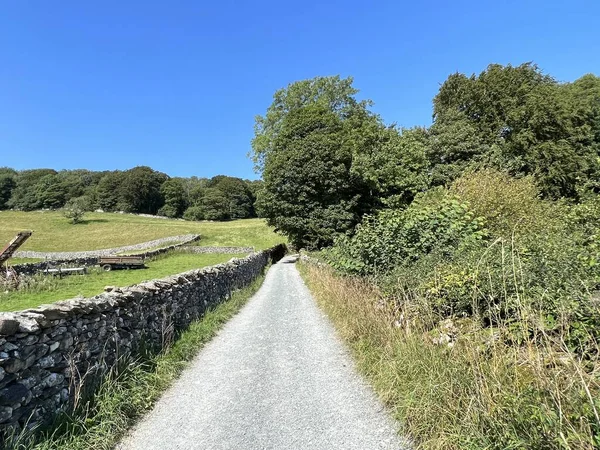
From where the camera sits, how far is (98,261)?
928 inches

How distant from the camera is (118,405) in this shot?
413 centimetres

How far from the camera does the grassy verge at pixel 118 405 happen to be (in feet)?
11.0

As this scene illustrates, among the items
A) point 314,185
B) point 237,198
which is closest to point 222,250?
point 314,185

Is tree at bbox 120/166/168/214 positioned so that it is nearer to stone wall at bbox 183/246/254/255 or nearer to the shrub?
stone wall at bbox 183/246/254/255

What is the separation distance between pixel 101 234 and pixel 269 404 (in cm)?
5938

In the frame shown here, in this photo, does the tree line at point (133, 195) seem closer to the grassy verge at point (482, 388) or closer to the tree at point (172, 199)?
the tree at point (172, 199)

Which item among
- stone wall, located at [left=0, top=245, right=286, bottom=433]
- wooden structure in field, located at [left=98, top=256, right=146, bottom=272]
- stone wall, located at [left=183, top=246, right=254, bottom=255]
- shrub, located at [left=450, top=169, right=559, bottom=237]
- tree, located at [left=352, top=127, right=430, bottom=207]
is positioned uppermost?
tree, located at [left=352, top=127, right=430, bottom=207]

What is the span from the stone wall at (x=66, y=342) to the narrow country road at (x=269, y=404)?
90 centimetres

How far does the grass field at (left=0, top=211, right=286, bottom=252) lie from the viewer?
155ft

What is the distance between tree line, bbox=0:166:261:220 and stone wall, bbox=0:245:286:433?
286 ft

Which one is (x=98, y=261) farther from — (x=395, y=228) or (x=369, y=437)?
(x=369, y=437)

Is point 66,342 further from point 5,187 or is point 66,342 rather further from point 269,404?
point 5,187

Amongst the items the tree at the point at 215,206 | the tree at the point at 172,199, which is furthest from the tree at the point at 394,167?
the tree at the point at 172,199

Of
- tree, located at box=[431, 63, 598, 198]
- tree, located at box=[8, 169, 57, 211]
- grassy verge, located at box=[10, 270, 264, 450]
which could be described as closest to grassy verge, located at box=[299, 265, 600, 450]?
grassy verge, located at box=[10, 270, 264, 450]
